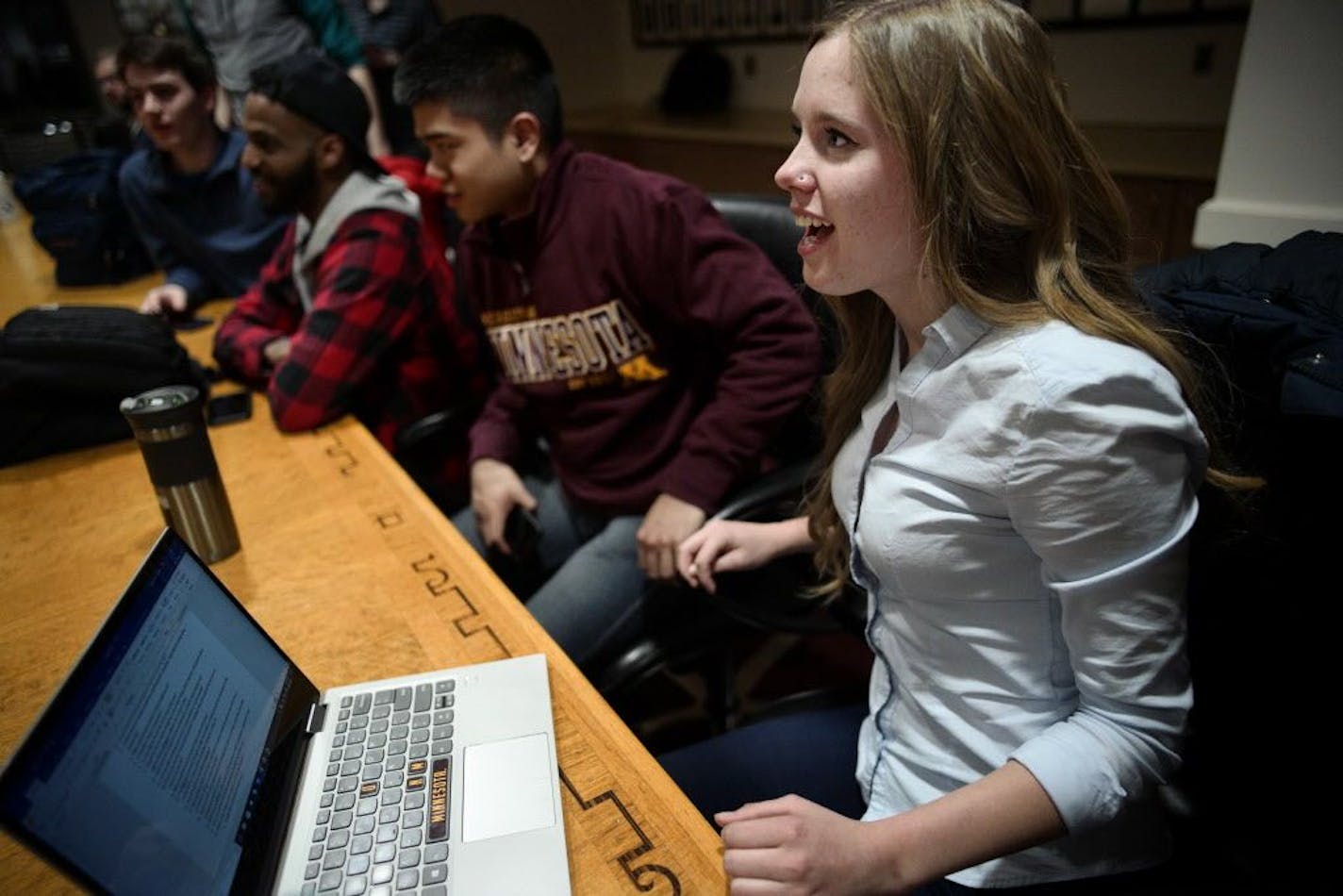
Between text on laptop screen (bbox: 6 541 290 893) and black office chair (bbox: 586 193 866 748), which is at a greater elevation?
text on laptop screen (bbox: 6 541 290 893)

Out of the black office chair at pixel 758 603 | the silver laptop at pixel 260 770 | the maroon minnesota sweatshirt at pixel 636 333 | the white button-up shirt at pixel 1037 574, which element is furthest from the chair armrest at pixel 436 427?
the white button-up shirt at pixel 1037 574

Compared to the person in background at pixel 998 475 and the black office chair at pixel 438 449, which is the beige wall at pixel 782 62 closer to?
the person in background at pixel 998 475

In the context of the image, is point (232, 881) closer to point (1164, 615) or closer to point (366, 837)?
point (366, 837)

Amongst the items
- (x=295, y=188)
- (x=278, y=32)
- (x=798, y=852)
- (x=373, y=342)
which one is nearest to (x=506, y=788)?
(x=798, y=852)

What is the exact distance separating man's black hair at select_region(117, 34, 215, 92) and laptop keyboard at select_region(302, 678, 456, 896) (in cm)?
211

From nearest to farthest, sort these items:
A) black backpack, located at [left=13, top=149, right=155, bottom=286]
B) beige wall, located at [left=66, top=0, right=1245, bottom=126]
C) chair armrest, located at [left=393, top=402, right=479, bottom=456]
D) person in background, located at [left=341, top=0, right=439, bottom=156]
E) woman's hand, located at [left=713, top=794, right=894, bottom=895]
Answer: woman's hand, located at [left=713, top=794, right=894, bottom=895] < chair armrest, located at [left=393, top=402, right=479, bottom=456] < black backpack, located at [left=13, top=149, right=155, bottom=286] < person in background, located at [left=341, top=0, right=439, bottom=156] < beige wall, located at [left=66, top=0, right=1245, bottom=126]

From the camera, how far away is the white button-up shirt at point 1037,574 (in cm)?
69

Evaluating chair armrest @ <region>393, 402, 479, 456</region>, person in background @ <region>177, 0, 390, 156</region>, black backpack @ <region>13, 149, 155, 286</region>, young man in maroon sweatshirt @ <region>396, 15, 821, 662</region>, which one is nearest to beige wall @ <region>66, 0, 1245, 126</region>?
young man in maroon sweatshirt @ <region>396, 15, 821, 662</region>

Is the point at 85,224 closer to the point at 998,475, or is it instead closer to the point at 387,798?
the point at 387,798

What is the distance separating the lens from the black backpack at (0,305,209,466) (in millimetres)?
1443

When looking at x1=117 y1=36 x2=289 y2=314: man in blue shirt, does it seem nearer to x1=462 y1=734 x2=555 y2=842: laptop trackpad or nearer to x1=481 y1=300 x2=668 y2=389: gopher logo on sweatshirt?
A: x1=481 y1=300 x2=668 y2=389: gopher logo on sweatshirt

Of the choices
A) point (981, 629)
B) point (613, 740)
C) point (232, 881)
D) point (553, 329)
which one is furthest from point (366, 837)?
point (553, 329)

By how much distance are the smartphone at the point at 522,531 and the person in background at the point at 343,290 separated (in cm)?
31

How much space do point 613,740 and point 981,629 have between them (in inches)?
14.2
